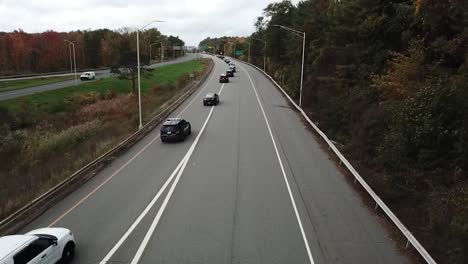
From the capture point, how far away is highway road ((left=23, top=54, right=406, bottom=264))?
13406mm

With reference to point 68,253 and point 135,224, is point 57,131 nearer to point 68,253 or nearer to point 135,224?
point 135,224

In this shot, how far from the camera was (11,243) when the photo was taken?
1160cm

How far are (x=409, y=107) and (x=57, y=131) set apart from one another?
120 feet

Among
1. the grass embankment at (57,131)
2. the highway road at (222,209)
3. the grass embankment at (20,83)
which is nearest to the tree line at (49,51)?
the grass embankment at (20,83)

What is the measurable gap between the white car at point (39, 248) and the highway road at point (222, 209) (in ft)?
2.31

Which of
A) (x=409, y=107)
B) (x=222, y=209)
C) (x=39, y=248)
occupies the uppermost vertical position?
(x=409, y=107)

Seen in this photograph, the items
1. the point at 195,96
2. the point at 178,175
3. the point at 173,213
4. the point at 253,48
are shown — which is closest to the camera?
the point at 173,213

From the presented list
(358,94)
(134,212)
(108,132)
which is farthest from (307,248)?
(108,132)

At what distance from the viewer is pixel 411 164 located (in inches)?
728

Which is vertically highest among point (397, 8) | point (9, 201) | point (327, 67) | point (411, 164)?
point (397, 8)

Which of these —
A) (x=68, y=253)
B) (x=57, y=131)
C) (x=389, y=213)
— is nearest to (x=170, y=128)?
(x=68, y=253)

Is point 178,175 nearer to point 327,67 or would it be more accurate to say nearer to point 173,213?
point 173,213

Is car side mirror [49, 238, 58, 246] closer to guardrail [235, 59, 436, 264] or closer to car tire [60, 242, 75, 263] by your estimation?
car tire [60, 242, 75, 263]

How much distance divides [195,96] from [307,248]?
3975 cm
